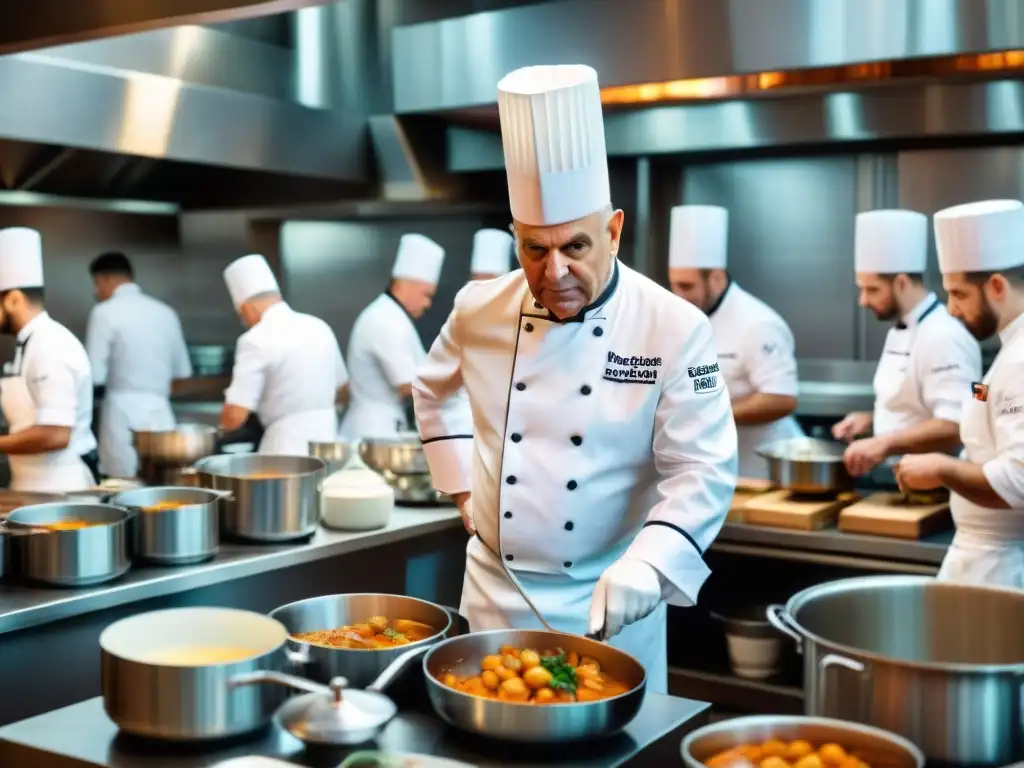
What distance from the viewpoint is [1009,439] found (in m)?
2.50

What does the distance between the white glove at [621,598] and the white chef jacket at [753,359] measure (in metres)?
2.58

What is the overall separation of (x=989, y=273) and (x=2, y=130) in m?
3.15

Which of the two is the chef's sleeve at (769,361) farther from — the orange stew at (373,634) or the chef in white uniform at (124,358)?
the chef in white uniform at (124,358)

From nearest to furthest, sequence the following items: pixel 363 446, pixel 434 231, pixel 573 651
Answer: pixel 573 651 < pixel 363 446 < pixel 434 231

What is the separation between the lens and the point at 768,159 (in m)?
5.26

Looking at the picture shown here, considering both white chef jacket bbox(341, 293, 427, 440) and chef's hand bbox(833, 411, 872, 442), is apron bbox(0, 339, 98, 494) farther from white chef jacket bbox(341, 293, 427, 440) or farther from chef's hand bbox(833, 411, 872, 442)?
chef's hand bbox(833, 411, 872, 442)

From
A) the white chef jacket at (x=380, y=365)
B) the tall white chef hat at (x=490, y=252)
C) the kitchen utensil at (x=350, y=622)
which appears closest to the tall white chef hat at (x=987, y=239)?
the kitchen utensil at (x=350, y=622)

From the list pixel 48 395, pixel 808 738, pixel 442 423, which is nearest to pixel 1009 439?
pixel 442 423

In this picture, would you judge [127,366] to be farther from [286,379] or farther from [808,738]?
[808,738]

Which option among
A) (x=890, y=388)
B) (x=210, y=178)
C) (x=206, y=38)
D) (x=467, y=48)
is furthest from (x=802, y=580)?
(x=210, y=178)

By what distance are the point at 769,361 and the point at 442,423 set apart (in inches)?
83.6

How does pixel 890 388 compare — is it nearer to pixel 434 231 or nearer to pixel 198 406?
pixel 434 231

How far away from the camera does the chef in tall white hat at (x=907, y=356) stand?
3.38 metres

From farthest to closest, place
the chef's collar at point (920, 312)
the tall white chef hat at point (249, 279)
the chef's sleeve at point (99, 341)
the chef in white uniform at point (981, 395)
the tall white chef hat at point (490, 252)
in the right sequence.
Result: the chef's sleeve at point (99, 341)
the tall white chef hat at point (490, 252)
the tall white chef hat at point (249, 279)
the chef's collar at point (920, 312)
the chef in white uniform at point (981, 395)
